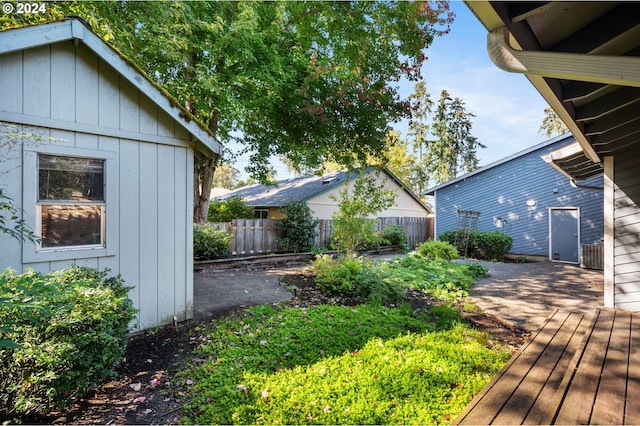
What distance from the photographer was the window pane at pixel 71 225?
3.61m

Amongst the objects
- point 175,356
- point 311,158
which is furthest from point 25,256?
point 311,158

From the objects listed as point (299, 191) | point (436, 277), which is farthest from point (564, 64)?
point (299, 191)

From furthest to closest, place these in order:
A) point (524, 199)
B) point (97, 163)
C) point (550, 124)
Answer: point (550, 124) < point (524, 199) < point (97, 163)

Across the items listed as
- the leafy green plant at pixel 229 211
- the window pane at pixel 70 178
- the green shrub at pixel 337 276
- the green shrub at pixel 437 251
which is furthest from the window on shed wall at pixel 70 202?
the leafy green plant at pixel 229 211

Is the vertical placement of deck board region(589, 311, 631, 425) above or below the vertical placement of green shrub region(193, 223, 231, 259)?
below

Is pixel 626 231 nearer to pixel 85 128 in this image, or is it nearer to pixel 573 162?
pixel 573 162

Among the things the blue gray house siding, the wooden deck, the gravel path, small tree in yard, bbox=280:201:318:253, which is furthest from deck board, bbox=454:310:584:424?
the blue gray house siding

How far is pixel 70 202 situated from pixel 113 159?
732 mm

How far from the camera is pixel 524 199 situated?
43.9ft

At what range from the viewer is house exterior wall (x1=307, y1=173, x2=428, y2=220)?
53.4 ft

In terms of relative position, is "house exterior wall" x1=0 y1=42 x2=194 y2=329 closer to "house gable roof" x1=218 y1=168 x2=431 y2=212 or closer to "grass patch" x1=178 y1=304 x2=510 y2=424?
"grass patch" x1=178 y1=304 x2=510 y2=424

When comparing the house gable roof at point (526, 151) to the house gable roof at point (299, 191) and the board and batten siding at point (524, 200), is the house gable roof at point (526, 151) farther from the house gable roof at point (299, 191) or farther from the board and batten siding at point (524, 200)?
the house gable roof at point (299, 191)

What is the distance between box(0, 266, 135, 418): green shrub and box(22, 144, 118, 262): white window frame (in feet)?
2.96

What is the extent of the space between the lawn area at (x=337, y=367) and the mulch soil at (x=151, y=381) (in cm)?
16
